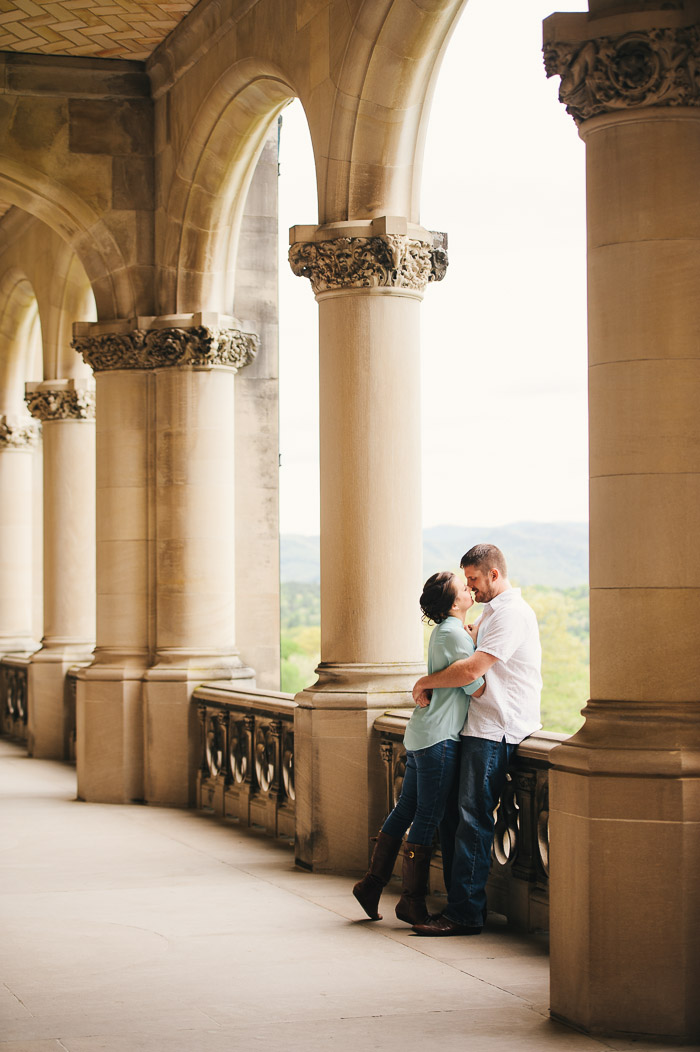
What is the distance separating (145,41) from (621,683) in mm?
8021

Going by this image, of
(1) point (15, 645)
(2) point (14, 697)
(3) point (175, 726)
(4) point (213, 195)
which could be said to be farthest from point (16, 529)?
(4) point (213, 195)

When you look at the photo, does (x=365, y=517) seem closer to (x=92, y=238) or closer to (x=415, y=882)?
(x=415, y=882)

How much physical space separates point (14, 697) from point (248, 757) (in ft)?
25.8

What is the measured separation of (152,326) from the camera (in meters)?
11.4

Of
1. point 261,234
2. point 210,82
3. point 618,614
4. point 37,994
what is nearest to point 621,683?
point 618,614

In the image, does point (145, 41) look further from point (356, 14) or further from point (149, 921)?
point (149, 921)

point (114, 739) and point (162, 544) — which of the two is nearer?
point (162, 544)

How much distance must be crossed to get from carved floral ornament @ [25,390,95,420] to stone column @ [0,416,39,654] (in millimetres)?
2932

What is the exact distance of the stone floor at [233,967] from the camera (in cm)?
489

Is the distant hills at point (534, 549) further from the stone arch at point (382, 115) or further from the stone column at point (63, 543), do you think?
the stone arch at point (382, 115)

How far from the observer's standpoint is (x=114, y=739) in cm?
1161

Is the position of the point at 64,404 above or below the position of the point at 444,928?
above

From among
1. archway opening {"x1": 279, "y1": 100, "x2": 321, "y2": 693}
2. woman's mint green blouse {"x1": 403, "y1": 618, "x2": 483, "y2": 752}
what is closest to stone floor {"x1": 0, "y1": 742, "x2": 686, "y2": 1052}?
woman's mint green blouse {"x1": 403, "y1": 618, "x2": 483, "y2": 752}

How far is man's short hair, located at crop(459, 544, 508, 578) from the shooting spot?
6352 mm
